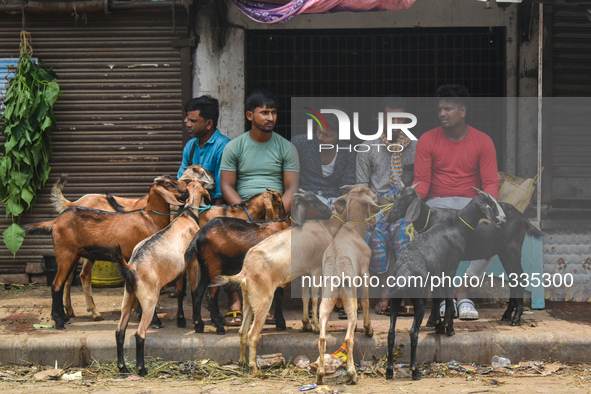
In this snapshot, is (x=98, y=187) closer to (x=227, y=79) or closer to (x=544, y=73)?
(x=227, y=79)

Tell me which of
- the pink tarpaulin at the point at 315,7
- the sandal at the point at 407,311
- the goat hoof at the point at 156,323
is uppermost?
the pink tarpaulin at the point at 315,7

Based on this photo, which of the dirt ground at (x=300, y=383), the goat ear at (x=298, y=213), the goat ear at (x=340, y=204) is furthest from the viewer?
the goat ear at (x=340, y=204)

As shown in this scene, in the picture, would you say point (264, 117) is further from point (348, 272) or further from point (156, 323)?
point (156, 323)

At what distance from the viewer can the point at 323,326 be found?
244 inches

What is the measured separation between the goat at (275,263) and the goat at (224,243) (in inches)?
8.0

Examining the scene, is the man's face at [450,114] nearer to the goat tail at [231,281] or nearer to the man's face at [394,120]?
the man's face at [394,120]

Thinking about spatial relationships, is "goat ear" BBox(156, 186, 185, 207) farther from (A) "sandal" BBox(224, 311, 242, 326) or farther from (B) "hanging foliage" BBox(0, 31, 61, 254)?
(B) "hanging foliage" BBox(0, 31, 61, 254)

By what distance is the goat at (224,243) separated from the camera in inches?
277

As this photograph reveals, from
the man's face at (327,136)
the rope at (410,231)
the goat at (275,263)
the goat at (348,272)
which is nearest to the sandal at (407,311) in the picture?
the rope at (410,231)

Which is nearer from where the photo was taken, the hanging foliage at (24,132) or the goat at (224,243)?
the goat at (224,243)

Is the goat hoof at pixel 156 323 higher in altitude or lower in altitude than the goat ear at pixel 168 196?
lower

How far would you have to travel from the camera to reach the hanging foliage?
8.88 m

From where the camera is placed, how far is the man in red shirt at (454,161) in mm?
7332

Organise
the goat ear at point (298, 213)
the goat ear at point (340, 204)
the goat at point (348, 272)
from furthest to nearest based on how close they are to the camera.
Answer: the goat ear at point (340, 204) → the goat ear at point (298, 213) → the goat at point (348, 272)
